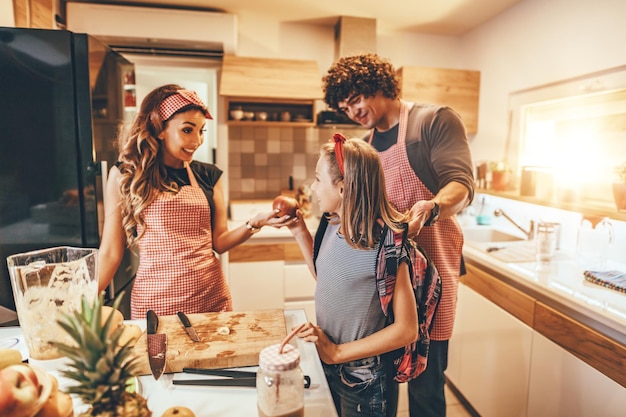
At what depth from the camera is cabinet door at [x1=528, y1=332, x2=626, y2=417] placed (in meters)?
1.38

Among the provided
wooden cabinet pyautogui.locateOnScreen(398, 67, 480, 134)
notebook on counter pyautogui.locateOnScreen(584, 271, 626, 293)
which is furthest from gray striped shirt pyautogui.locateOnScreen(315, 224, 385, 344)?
wooden cabinet pyautogui.locateOnScreen(398, 67, 480, 134)

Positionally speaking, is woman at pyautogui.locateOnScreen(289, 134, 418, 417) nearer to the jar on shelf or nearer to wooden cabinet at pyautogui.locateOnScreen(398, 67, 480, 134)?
the jar on shelf

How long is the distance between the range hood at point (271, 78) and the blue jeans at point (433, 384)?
1926 millimetres

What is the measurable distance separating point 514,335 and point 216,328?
1.38m

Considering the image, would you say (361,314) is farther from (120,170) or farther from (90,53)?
(90,53)

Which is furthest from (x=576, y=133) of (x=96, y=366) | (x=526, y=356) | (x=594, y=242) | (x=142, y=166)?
(x=96, y=366)

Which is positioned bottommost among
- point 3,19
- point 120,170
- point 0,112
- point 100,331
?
point 100,331

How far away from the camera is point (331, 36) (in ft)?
10.7

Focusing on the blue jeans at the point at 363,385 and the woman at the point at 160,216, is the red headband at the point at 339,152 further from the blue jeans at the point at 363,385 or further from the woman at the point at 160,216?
the blue jeans at the point at 363,385

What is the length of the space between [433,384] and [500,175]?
1657 mm

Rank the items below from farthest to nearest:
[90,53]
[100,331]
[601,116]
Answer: [601,116] < [90,53] < [100,331]

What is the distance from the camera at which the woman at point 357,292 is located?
105cm

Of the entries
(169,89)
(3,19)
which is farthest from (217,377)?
(3,19)

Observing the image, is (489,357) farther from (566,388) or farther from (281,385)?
(281,385)
